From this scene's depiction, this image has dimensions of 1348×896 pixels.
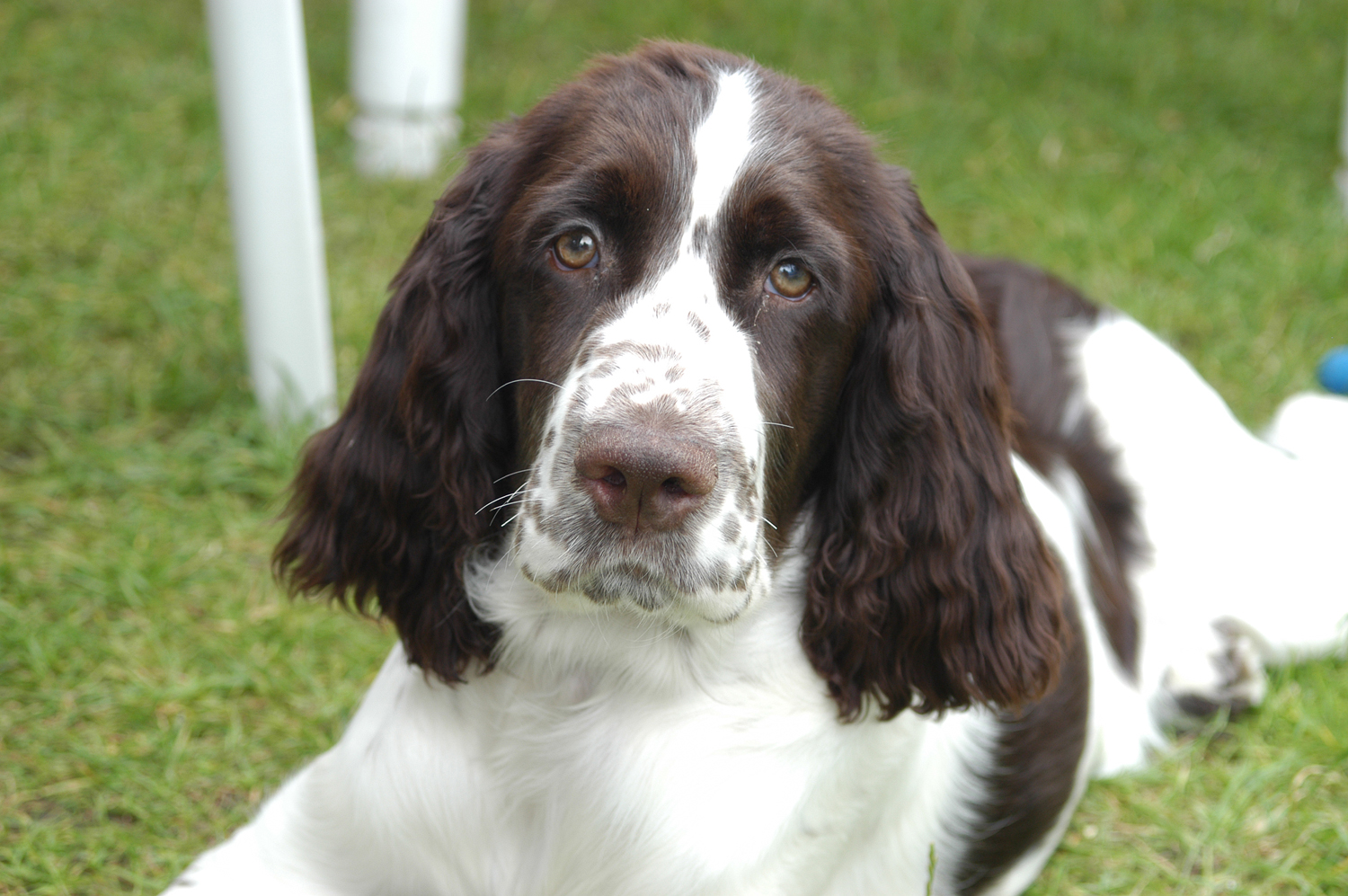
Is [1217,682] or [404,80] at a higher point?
[404,80]

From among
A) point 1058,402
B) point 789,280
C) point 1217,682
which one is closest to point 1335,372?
point 1058,402

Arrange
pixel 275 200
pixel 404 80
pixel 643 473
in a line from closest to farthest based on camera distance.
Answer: pixel 643 473, pixel 275 200, pixel 404 80

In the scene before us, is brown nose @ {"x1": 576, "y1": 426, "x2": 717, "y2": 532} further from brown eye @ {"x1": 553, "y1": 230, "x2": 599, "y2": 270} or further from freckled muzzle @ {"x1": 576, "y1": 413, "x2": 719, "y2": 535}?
brown eye @ {"x1": 553, "y1": 230, "x2": 599, "y2": 270}

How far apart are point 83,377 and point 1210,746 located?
3.28 meters

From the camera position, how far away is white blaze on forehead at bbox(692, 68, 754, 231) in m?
2.17

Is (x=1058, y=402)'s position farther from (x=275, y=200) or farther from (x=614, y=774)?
(x=275, y=200)

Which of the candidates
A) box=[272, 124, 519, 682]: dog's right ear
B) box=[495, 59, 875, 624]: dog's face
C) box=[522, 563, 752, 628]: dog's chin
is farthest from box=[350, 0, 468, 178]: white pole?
box=[522, 563, 752, 628]: dog's chin

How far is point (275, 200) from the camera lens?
3973 mm

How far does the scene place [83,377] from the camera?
425 cm

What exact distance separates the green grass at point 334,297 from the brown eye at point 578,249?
2.45 ft

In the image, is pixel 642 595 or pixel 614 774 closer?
pixel 642 595

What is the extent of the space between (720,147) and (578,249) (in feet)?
0.88

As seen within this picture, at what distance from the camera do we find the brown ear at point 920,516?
2.35 metres

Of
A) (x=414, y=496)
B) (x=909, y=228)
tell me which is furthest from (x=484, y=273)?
(x=909, y=228)
